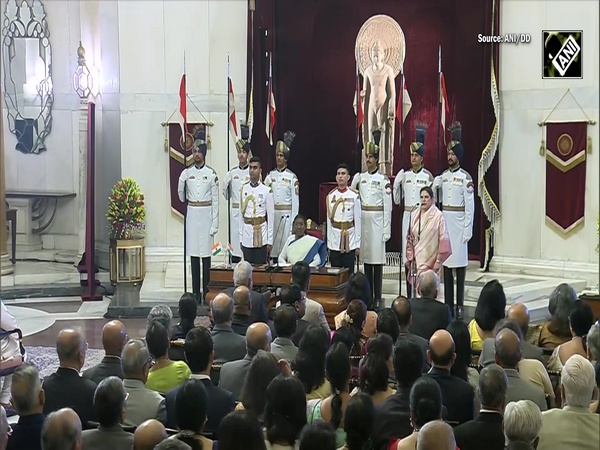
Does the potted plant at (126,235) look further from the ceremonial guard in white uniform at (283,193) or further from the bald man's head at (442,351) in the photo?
the bald man's head at (442,351)

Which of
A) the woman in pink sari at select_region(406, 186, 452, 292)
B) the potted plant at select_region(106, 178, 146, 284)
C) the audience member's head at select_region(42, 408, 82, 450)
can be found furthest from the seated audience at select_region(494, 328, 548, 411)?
the potted plant at select_region(106, 178, 146, 284)

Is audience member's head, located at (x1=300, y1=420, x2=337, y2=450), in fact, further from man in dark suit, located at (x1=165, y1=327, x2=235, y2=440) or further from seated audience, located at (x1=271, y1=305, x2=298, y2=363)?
seated audience, located at (x1=271, y1=305, x2=298, y2=363)

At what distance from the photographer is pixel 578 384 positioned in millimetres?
4070

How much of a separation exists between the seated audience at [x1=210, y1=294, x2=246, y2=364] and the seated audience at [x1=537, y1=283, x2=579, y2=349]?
2.01 m

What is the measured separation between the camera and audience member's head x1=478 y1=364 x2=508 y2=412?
13.0ft

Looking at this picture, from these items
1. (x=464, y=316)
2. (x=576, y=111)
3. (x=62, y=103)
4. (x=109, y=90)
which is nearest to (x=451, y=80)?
(x=576, y=111)

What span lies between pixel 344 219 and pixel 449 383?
519 cm

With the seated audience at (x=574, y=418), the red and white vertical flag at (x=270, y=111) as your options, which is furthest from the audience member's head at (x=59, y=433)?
the red and white vertical flag at (x=270, y=111)

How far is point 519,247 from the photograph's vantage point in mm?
11562

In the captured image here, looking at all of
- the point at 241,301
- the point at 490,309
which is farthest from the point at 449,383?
the point at 241,301

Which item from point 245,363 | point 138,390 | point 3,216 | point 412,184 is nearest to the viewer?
point 138,390

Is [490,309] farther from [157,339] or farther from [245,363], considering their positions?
[157,339]

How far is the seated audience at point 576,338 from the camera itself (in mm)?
5258

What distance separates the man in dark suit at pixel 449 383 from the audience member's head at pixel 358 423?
899 millimetres
